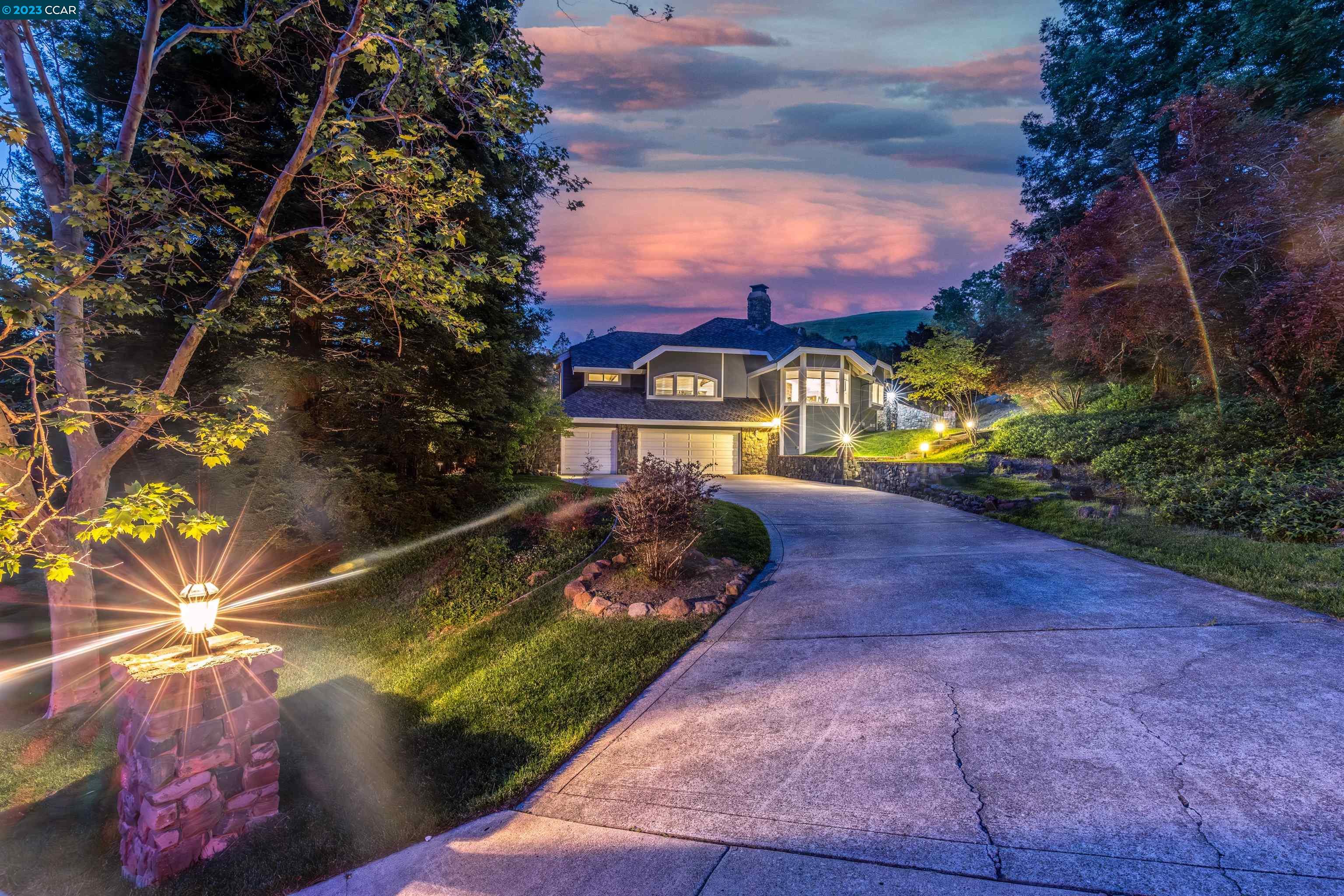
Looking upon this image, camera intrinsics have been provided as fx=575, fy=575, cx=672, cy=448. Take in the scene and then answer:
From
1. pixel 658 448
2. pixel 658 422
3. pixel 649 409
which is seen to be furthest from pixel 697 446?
pixel 649 409

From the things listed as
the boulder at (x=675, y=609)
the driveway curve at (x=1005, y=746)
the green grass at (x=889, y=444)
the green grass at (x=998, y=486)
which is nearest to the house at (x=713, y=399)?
the green grass at (x=889, y=444)

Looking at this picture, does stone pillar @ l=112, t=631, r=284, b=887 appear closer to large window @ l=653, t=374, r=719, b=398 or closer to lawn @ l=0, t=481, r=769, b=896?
lawn @ l=0, t=481, r=769, b=896

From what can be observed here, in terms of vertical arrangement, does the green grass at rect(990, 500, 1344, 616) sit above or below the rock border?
above

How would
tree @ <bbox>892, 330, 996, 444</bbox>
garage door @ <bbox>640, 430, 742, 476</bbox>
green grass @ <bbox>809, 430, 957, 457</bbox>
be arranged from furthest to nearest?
garage door @ <bbox>640, 430, 742, 476</bbox> < green grass @ <bbox>809, 430, 957, 457</bbox> < tree @ <bbox>892, 330, 996, 444</bbox>

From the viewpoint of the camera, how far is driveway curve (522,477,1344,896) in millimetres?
2557

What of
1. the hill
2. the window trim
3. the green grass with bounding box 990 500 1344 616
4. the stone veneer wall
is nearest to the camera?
the green grass with bounding box 990 500 1344 616

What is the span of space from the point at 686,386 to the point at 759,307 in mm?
6795

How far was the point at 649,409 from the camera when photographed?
77.4ft

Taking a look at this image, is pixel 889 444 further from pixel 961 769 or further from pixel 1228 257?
pixel 961 769

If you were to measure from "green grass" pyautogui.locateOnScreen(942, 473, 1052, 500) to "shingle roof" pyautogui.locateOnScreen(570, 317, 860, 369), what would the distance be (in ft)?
37.3

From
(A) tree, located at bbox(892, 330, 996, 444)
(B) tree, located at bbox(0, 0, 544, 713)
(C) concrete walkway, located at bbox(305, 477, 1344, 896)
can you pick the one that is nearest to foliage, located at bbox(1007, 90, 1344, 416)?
(C) concrete walkway, located at bbox(305, 477, 1344, 896)

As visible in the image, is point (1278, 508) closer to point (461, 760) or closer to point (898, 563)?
point (898, 563)

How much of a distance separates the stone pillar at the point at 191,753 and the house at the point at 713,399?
18261 mm

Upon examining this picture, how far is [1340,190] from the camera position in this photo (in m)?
8.70
